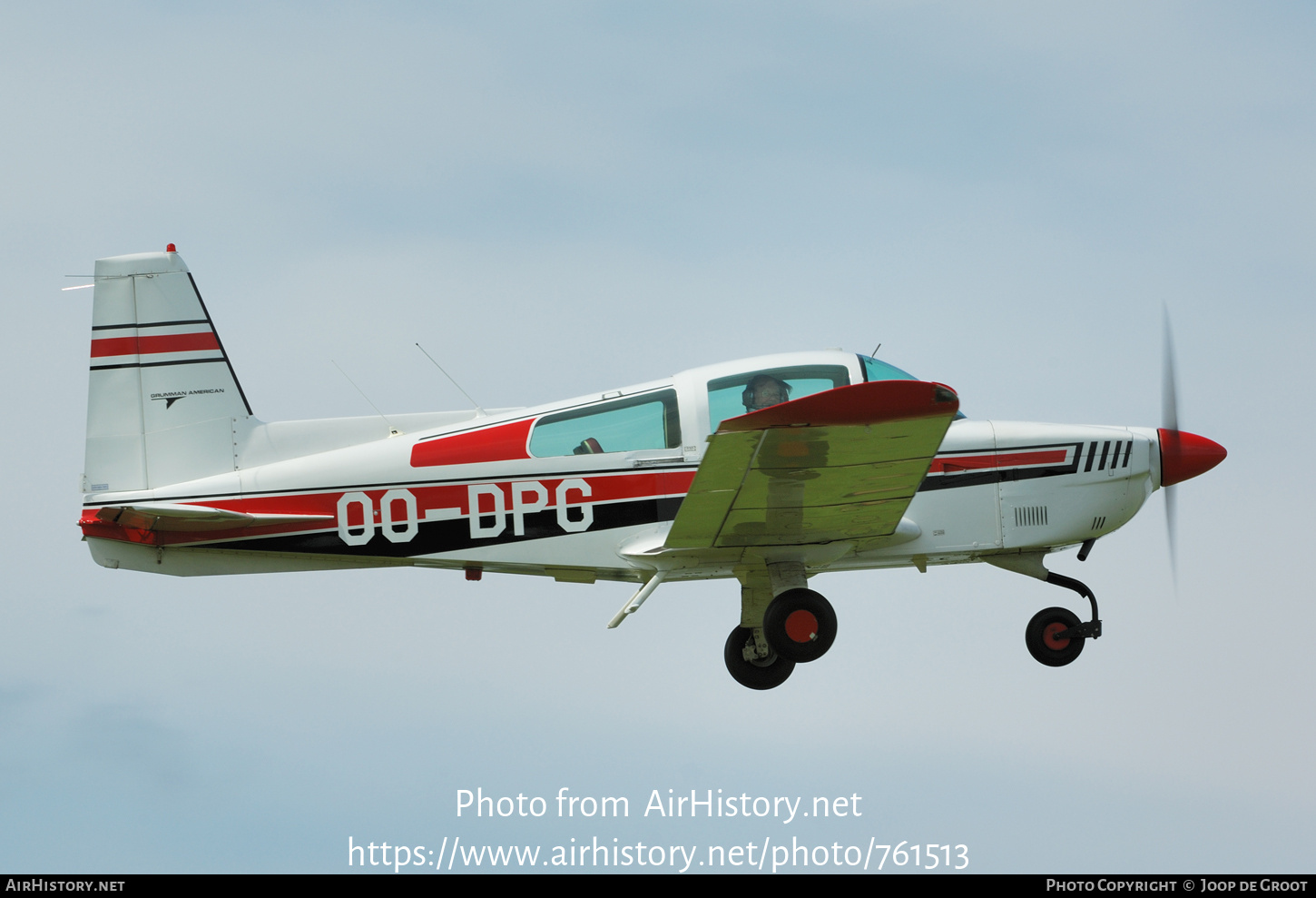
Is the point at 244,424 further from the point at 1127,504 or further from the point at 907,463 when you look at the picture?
the point at 1127,504

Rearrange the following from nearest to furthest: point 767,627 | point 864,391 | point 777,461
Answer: point 864,391, point 777,461, point 767,627

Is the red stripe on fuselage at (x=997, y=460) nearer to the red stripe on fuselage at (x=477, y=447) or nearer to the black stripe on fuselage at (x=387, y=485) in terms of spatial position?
the black stripe on fuselage at (x=387, y=485)

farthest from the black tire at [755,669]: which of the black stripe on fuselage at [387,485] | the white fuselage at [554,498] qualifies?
the black stripe on fuselage at [387,485]

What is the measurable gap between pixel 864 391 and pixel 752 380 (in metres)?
2.24

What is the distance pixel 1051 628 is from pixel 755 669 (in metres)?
2.54

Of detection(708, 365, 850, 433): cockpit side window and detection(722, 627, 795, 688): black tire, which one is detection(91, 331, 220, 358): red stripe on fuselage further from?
detection(722, 627, 795, 688): black tire

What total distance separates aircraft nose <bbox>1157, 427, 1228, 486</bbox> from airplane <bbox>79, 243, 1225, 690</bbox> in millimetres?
25

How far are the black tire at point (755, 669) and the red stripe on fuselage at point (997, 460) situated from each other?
7.43 ft

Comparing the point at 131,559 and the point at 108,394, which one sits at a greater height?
the point at 108,394

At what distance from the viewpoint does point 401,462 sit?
10422 millimetres

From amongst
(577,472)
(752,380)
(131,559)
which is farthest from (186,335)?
(752,380)

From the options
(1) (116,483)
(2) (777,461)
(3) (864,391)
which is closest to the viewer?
(3) (864,391)

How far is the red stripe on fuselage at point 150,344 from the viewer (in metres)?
11.0

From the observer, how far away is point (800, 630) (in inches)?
396
